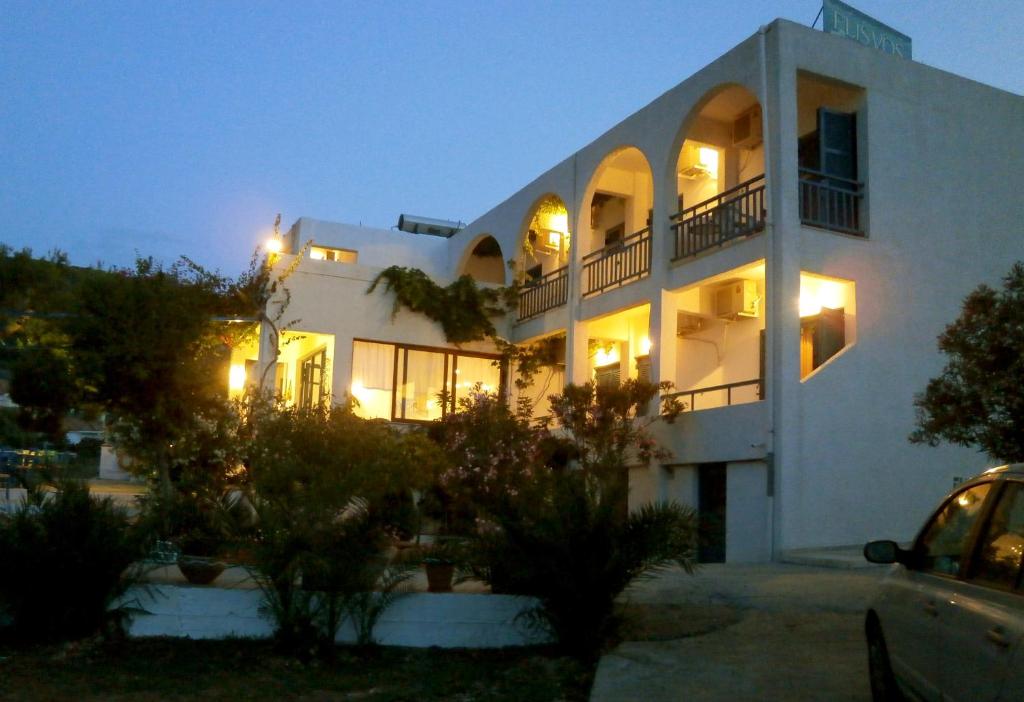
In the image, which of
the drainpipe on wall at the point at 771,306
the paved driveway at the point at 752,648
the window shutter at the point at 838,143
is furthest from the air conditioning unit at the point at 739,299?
the paved driveway at the point at 752,648

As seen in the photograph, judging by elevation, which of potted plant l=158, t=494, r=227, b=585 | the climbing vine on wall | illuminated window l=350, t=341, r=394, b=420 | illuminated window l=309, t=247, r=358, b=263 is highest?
illuminated window l=309, t=247, r=358, b=263

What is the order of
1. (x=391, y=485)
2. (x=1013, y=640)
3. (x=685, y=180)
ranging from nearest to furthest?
(x=1013, y=640)
(x=391, y=485)
(x=685, y=180)

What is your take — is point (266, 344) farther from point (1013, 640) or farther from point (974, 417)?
point (1013, 640)

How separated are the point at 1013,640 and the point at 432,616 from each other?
19.0ft

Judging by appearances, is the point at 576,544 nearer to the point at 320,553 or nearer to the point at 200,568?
the point at 320,553

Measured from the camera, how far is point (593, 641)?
8125mm

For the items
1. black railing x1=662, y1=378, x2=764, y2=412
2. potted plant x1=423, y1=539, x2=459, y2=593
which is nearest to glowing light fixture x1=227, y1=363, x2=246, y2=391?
black railing x1=662, y1=378, x2=764, y2=412

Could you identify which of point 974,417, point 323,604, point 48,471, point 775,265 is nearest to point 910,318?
point 775,265

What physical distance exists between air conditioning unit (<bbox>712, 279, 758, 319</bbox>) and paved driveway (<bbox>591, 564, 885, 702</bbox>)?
709 centimetres

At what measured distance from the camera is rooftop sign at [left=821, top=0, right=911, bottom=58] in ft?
58.4

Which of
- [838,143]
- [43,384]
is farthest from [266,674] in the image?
[838,143]

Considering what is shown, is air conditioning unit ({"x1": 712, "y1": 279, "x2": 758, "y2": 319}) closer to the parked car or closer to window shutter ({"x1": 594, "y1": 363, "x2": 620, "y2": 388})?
window shutter ({"x1": 594, "y1": 363, "x2": 620, "y2": 388})

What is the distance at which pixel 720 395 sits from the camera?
1877 cm

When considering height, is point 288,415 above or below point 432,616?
above
